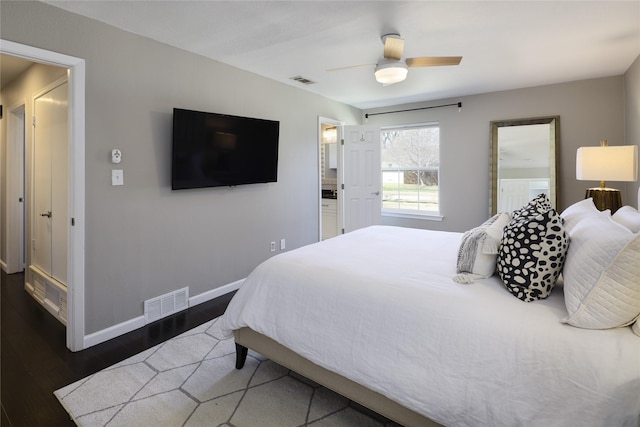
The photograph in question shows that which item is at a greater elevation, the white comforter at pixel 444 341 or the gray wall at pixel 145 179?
the gray wall at pixel 145 179

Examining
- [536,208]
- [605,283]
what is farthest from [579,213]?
[605,283]

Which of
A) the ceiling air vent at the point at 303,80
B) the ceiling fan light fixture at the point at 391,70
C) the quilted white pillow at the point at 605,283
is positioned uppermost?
the ceiling air vent at the point at 303,80

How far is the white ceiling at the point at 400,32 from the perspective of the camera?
2.27 metres

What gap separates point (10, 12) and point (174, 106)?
1.17m

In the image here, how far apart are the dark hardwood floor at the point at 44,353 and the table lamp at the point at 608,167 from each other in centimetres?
366

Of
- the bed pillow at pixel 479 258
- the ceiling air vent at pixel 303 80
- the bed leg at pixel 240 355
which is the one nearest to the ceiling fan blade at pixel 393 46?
the ceiling air vent at pixel 303 80

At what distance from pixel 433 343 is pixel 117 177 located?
2.60 metres

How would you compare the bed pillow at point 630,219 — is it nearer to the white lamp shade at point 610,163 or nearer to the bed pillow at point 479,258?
the bed pillow at point 479,258

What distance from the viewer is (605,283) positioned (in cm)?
119

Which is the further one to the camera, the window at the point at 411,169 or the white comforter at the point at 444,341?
the window at the point at 411,169

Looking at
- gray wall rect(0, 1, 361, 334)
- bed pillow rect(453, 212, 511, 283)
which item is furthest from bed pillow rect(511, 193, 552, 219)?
gray wall rect(0, 1, 361, 334)

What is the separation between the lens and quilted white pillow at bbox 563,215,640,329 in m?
1.14

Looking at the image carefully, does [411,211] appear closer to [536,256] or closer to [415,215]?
[415,215]

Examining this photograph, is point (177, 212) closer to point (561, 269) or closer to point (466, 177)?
point (561, 269)
